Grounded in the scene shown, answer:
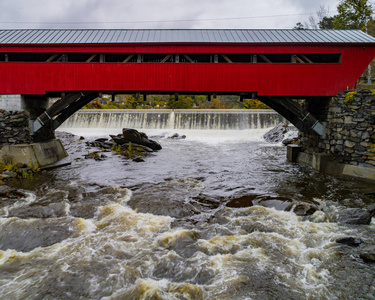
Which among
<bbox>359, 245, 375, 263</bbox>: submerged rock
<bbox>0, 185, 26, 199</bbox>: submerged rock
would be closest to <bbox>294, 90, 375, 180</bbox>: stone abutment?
<bbox>359, 245, 375, 263</bbox>: submerged rock

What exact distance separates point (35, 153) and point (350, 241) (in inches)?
452

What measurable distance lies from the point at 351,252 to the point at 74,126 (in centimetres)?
2786

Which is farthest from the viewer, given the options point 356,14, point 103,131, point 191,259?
point 103,131

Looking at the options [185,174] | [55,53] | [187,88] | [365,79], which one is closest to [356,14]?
[365,79]

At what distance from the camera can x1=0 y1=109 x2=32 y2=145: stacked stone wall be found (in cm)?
1154

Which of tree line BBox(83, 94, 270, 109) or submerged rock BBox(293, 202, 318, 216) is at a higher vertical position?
tree line BBox(83, 94, 270, 109)

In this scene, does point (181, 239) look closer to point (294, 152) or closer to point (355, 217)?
point (355, 217)

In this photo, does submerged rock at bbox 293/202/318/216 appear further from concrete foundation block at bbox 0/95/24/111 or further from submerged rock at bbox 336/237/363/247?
concrete foundation block at bbox 0/95/24/111

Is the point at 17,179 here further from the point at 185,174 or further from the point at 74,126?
the point at 74,126

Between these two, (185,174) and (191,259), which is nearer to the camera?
(191,259)

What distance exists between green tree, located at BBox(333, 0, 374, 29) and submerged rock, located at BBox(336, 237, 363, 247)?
24802 mm

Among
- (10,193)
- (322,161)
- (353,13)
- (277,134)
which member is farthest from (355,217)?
(353,13)

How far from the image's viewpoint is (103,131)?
27.5 m

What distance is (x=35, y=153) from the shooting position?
1188cm
